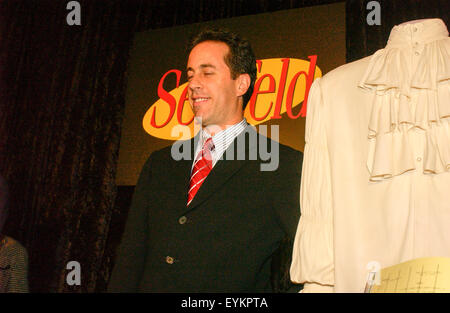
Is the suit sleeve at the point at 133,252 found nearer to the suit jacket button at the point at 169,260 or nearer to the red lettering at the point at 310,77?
the suit jacket button at the point at 169,260

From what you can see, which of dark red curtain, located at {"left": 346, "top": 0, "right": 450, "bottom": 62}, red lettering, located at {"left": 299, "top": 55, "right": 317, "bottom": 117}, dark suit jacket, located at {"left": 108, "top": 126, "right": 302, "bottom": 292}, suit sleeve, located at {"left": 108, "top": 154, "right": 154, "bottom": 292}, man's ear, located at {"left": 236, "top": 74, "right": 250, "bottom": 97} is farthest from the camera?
red lettering, located at {"left": 299, "top": 55, "right": 317, "bottom": 117}

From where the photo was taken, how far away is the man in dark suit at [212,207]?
66.2 inches

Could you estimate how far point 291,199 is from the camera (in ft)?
5.68

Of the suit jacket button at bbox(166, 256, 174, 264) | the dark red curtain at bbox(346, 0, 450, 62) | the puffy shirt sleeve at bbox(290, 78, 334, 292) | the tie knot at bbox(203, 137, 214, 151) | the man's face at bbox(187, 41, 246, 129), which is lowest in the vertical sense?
the suit jacket button at bbox(166, 256, 174, 264)

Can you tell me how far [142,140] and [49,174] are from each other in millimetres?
680

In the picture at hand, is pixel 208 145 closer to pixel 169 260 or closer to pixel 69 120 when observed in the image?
pixel 169 260

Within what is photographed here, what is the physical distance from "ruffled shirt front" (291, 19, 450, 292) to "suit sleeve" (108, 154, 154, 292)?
A: 60 cm

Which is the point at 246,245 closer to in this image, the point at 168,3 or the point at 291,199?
the point at 291,199

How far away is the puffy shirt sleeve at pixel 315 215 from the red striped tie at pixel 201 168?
0.42 meters

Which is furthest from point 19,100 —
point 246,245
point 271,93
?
point 246,245

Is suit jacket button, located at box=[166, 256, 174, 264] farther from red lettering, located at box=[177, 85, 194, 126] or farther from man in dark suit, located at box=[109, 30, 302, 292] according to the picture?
red lettering, located at box=[177, 85, 194, 126]

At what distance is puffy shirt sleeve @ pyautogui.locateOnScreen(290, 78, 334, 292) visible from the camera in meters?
1.41

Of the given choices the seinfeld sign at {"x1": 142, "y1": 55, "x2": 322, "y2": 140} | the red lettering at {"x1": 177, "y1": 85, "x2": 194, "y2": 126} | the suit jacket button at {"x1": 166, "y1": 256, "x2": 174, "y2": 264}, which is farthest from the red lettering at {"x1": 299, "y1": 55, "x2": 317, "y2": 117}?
the suit jacket button at {"x1": 166, "y1": 256, "x2": 174, "y2": 264}

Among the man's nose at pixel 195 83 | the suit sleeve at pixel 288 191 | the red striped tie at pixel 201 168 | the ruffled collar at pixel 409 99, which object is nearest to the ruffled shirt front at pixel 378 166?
the ruffled collar at pixel 409 99
